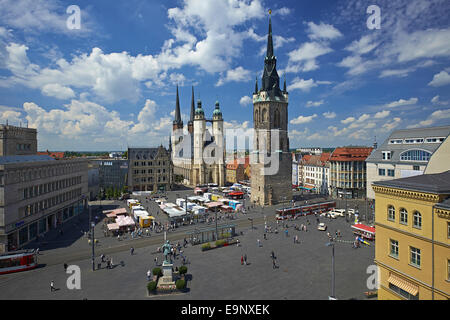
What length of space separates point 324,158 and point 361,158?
14.3 metres

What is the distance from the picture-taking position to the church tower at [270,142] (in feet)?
203

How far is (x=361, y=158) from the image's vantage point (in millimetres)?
69375

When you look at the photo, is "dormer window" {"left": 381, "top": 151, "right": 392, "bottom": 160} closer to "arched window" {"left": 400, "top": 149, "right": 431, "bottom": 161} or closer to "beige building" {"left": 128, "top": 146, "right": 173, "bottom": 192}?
"arched window" {"left": 400, "top": 149, "right": 431, "bottom": 161}

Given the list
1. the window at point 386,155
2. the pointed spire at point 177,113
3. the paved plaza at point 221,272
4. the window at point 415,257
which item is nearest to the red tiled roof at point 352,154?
the window at point 386,155

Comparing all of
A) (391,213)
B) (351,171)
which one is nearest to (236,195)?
(351,171)

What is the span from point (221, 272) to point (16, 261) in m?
21.4

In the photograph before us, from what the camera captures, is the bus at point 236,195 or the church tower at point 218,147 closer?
the bus at point 236,195

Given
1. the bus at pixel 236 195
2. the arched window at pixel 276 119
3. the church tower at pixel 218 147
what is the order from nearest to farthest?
the arched window at pixel 276 119 < the bus at pixel 236 195 < the church tower at pixel 218 147

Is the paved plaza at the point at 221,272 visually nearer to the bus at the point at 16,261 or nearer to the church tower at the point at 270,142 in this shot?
the bus at the point at 16,261

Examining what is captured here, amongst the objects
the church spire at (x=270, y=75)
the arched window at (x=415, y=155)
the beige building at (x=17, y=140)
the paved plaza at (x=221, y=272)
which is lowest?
the paved plaza at (x=221, y=272)

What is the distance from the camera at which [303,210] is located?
52156 mm

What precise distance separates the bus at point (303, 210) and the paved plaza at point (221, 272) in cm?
1099

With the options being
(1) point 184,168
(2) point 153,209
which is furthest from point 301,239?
(1) point 184,168

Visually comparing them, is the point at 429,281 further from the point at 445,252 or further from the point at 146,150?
the point at 146,150
